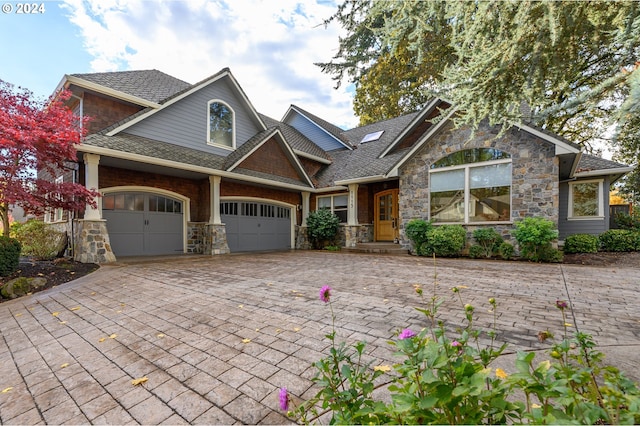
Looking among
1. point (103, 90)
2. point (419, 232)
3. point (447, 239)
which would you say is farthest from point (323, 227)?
point (103, 90)

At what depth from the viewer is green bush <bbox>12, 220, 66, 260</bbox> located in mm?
8312

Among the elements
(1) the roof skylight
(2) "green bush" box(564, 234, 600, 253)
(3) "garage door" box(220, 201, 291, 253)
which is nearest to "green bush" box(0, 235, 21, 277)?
(3) "garage door" box(220, 201, 291, 253)

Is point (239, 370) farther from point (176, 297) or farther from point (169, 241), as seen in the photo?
point (169, 241)

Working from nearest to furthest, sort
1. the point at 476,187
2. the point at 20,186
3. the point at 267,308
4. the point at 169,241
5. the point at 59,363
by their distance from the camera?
the point at 59,363
the point at 267,308
the point at 20,186
the point at 476,187
the point at 169,241

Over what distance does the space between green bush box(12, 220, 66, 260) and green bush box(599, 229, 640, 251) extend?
59.3 feet

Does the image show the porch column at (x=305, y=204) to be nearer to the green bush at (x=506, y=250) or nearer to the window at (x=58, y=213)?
the green bush at (x=506, y=250)

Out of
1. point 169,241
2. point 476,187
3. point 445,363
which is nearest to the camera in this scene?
point 445,363

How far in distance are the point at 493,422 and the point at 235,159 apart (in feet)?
34.7

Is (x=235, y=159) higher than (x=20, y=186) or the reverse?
higher

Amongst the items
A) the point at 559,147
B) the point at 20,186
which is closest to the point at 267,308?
the point at 20,186

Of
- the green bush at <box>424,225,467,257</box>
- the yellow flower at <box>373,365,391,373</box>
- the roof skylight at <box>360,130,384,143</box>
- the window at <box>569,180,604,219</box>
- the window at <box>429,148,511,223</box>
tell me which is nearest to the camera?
the yellow flower at <box>373,365,391,373</box>

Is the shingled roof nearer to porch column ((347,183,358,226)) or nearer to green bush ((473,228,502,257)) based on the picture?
porch column ((347,183,358,226))

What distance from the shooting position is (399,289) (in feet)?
15.0

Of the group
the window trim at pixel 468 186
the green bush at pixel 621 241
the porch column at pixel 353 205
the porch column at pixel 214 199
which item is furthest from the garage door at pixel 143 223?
the green bush at pixel 621 241
